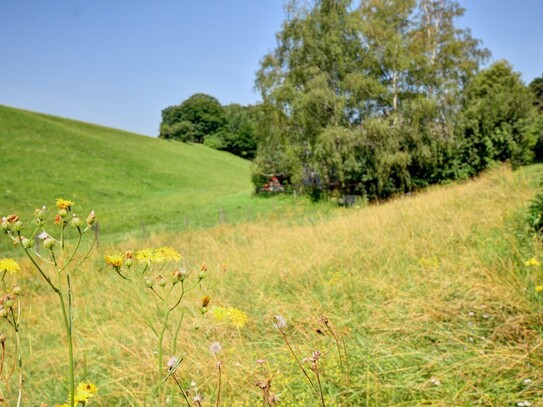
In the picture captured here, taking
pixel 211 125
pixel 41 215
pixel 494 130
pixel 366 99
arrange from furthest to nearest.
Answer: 1. pixel 211 125
2. pixel 494 130
3. pixel 366 99
4. pixel 41 215

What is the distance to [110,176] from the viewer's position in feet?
84.9

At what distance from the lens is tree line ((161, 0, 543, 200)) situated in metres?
15.7

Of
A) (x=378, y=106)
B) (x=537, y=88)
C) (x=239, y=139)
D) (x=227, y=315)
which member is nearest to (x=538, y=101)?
(x=537, y=88)

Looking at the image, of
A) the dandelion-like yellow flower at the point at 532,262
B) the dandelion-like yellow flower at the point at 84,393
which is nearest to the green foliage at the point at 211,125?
the dandelion-like yellow flower at the point at 532,262

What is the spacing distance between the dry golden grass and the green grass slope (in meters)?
8.61

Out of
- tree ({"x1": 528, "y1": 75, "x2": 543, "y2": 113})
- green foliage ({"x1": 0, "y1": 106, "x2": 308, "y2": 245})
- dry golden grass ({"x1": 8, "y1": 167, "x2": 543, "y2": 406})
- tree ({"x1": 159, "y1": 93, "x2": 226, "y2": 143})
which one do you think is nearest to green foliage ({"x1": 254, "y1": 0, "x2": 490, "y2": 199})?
green foliage ({"x1": 0, "y1": 106, "x2": 308, "y2": 245})

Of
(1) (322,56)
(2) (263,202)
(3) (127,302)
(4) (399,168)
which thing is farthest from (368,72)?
(3) (127,302)

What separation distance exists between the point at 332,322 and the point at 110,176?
25.1m

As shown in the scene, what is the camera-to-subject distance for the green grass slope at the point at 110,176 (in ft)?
60.0

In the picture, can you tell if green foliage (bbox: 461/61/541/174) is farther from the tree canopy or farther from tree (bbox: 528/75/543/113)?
tree (bbox: 528/75/543/113)

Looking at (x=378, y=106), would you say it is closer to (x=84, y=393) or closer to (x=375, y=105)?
(x=375, y=105)

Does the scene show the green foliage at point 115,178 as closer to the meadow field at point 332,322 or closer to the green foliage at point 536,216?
the meadow field at point 332,322

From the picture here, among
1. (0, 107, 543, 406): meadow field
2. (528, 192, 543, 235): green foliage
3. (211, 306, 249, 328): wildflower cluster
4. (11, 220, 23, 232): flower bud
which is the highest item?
(528, 192, 543, 235): green foliage

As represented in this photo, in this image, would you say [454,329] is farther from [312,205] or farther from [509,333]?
[312,205]
